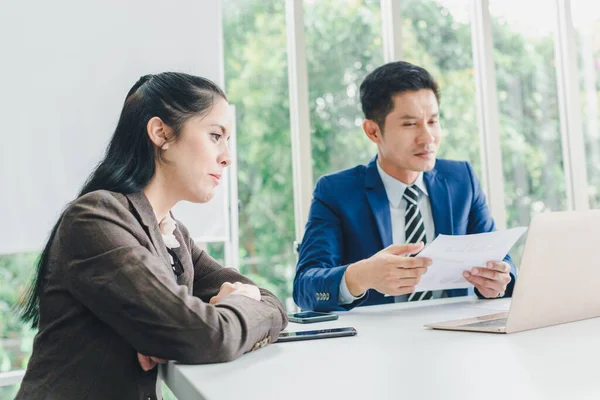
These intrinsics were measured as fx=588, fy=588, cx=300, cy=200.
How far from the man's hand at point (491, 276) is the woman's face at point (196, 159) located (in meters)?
0.71

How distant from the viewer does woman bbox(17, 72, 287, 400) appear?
1.00m

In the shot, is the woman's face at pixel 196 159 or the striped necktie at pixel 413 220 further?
the striped necktie at pixel 413 220

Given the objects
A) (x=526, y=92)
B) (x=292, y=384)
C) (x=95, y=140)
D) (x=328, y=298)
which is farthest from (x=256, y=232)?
(x=292, y=384)

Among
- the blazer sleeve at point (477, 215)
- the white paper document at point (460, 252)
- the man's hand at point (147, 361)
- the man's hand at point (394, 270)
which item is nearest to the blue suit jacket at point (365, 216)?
the blazer sleeve at point (477, 215)

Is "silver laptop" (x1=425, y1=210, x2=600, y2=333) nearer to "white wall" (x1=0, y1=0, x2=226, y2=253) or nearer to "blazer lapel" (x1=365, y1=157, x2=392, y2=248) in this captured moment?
"blazer lapel" (x1=365, y1=157, x2=392, y2=248)

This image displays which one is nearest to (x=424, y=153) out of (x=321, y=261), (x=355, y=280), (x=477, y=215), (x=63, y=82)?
(x=477, y=215)

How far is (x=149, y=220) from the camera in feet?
4.14

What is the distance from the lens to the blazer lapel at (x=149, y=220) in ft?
4.09

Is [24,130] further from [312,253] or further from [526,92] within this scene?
[526,92]

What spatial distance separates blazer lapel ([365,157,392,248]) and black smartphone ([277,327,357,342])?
75cm

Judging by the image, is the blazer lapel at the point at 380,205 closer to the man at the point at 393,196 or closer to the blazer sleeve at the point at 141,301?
the man at the point at 393,196

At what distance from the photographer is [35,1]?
2.58 meters

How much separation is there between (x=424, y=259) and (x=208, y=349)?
633 millimetres

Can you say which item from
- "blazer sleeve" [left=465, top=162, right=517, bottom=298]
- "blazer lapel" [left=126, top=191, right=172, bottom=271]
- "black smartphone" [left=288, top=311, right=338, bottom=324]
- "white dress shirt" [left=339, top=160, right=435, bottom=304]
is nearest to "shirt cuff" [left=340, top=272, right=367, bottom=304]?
"black smartphone" [left=288, top=311, right=338, bottom=324]
